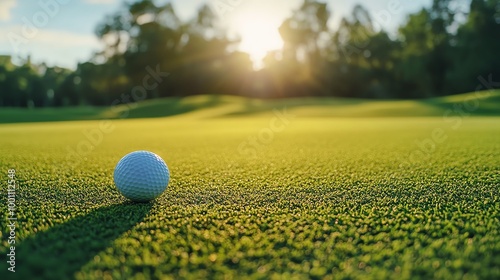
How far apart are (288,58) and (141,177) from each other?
4195cm

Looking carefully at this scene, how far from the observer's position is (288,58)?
4381cm

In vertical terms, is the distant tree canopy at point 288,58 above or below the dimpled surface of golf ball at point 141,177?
above

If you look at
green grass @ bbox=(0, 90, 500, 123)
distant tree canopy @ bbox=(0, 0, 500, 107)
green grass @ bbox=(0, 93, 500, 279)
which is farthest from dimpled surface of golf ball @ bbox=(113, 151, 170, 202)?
distant tree canopy @ bbox=(0, 0, 500, 107)

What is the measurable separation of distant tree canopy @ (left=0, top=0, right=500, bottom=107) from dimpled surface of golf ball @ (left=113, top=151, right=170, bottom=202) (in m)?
39.1

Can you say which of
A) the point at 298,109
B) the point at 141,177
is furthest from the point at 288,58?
the point at 141,177

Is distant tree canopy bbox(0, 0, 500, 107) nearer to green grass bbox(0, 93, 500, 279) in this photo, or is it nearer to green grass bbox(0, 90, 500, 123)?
green grass bbox(0, 90, 500, 123)

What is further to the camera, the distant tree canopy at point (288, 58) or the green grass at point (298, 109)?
the distant tree canopy at point (288, 58)

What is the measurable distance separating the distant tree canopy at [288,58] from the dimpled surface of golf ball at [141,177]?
128ft

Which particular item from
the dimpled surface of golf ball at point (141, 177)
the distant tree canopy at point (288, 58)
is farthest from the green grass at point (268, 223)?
the distant tree canopy at point (288, 58)

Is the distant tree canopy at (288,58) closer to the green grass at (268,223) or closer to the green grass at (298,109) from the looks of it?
the green grass at (298,109)

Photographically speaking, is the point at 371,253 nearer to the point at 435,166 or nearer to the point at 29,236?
the point at 29,236

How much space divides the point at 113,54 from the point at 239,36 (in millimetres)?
13671

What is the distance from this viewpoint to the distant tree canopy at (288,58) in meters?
39.3

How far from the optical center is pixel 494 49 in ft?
117
